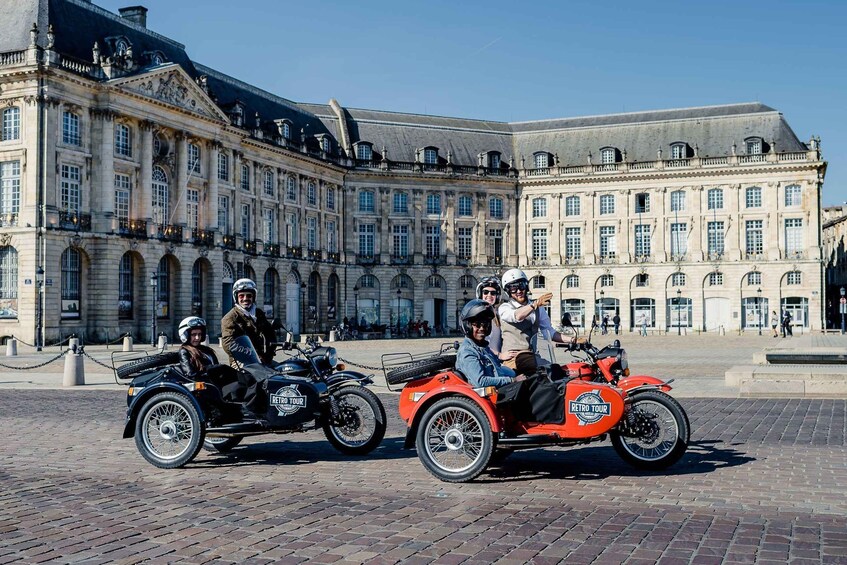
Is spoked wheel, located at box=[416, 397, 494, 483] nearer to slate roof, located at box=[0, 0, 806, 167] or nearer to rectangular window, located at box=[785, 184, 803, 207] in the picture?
slate roof, located at box=[0, 0, 806, 167]

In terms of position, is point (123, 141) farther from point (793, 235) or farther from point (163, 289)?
point (793, 235)

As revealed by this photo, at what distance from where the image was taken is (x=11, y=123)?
1695 inches

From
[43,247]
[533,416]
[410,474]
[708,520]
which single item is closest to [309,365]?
[410,474]

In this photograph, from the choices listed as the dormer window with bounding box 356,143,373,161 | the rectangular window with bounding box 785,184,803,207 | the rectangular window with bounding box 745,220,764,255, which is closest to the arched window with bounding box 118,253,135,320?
the dormer window with bounding box 356,143,373,161

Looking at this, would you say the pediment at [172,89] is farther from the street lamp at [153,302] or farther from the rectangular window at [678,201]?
the rectangular window at [678,201]

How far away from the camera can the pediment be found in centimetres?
4666

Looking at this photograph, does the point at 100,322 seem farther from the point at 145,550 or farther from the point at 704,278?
the point at 704,278

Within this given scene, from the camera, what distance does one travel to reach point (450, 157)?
246 feet

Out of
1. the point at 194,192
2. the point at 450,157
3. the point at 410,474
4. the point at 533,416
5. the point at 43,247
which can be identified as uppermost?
the point at 450,157

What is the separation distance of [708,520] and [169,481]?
17.2 feet

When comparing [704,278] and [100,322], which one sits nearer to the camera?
[100,322]

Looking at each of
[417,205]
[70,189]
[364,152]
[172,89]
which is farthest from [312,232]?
[70,189]

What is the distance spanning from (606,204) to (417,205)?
606 inches

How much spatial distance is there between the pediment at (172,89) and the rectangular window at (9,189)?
627 cm
